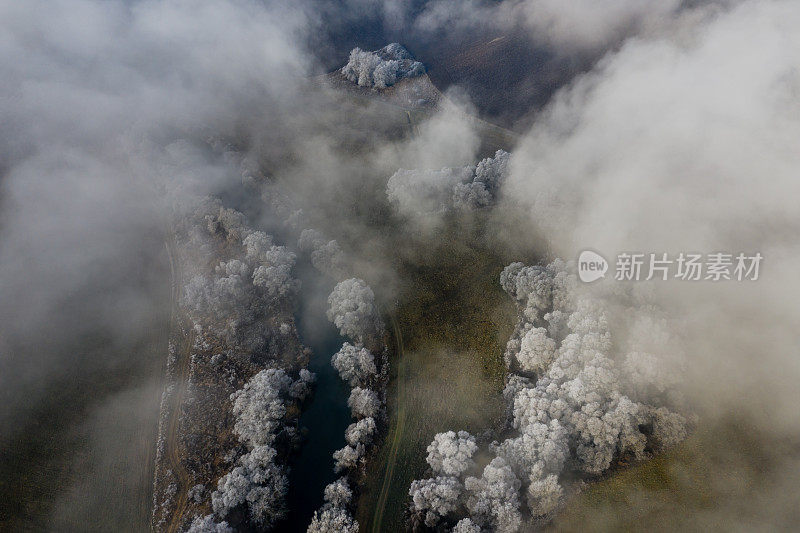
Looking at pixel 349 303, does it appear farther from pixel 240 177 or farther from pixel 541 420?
pixel 240 177

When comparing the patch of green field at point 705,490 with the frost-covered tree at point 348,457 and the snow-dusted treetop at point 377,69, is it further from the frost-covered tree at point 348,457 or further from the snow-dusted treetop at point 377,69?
the snow-dusted treetop at point 377,69

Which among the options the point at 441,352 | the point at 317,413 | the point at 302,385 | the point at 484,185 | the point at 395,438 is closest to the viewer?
the point at 395,438

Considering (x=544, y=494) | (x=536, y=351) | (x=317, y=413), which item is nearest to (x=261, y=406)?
(x=317, y=413)

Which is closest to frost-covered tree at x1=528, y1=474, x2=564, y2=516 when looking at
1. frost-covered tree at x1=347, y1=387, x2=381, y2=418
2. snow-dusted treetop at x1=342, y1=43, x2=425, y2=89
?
frost-covered tree at x1=347, y1=387, x2=381, y2=418

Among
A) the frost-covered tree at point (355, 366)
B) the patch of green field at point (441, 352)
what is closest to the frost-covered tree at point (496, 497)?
the patch of green field at point (441, 352)

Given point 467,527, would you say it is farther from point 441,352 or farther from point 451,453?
point 441,352

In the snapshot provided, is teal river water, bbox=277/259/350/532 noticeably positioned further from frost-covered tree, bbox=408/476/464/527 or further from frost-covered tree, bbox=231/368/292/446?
frost-covered tree, bbox=408/476/464/527
